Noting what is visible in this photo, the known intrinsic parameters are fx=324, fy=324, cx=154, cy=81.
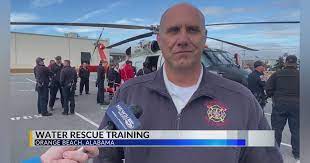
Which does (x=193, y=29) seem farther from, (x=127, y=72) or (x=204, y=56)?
(x=127, y=72)

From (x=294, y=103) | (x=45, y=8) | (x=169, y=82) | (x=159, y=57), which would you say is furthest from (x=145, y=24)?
(x=294, y=103)

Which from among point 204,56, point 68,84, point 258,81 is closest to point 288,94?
point 258,81

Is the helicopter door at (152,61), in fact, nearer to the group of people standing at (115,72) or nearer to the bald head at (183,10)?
the group of people standing at (115,72)

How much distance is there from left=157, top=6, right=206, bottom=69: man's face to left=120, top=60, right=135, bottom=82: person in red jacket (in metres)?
0.19

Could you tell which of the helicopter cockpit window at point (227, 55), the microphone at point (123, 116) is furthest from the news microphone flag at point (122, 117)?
the helicopter cockpit window at point (227, 55)

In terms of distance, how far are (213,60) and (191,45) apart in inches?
8.4

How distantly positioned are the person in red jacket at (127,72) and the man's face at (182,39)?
0.62ft

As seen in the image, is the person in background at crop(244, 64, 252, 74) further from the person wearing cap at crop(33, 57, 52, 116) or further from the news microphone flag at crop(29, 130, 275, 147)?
the person wearing cap at crop(33, 57, 52, 116)

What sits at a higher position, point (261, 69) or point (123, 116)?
point (261, 69)

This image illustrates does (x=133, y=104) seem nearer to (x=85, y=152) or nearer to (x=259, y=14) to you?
(x=85, y=152)

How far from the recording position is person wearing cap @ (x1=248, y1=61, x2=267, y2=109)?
128cm

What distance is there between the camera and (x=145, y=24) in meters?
1.27

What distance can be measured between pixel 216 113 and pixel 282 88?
404 millimetres

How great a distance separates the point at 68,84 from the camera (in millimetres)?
1399
